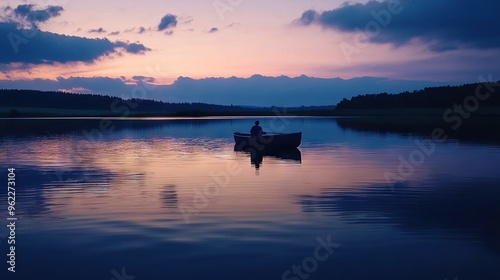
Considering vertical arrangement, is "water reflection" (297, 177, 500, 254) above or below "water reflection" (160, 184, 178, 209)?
above

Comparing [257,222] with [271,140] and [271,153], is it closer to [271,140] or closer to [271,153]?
[271,153]

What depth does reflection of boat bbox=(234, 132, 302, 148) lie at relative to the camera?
1256 inches

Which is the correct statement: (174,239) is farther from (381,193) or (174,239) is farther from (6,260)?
(381,193)

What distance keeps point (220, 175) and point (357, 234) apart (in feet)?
34.7

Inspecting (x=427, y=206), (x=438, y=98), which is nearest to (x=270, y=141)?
(x=427, y=206)

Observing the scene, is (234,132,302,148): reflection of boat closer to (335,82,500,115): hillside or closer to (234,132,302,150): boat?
(234,132,302,150): boat

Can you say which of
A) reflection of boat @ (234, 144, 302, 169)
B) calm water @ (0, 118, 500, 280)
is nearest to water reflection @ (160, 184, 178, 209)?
calm water @ (0, 118, 500, 280)

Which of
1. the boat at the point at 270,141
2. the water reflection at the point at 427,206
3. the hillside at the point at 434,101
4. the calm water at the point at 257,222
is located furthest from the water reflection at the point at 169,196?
the hillside at the point at 434,101

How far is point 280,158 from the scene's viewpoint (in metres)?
28.2

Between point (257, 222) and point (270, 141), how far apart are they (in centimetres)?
2023

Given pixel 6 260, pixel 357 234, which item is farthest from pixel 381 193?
pixel 6 260

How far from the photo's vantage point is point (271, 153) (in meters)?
31.7

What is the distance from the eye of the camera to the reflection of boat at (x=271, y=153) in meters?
27.4

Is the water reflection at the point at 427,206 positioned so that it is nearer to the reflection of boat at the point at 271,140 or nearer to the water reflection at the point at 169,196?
the water reflection at the point at 169,196
